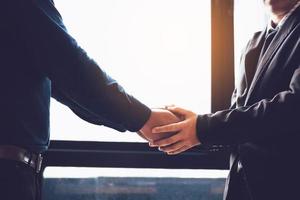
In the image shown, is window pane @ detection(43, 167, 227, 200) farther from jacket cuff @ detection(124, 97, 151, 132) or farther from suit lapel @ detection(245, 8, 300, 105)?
suit lapel @ detection(245, 8, 300, 105)

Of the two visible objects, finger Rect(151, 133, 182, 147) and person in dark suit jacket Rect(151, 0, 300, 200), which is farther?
finger Rect(151, 133, 182, 147)

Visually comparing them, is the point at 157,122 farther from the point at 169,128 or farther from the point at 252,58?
the point at 252,58

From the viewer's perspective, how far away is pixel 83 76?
113cm

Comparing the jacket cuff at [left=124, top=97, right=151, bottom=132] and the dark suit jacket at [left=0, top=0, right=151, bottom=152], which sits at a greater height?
the dark suit jacket at [left=0, top=0, right=151, bottom=152]

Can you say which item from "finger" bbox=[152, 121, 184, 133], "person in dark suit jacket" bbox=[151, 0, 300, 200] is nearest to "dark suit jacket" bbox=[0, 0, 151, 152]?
"finger" bbox=[152, 121, 184, 133]

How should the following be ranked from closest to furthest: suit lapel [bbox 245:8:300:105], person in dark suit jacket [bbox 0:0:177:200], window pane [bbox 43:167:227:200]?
person in dark suit jacket [bbox 0:0:177:200], suit lapel [bbox 245:8:300:105], window pane [bbox 43:167:227:200]

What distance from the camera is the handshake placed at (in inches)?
47.0

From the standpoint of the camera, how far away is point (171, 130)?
1263mm

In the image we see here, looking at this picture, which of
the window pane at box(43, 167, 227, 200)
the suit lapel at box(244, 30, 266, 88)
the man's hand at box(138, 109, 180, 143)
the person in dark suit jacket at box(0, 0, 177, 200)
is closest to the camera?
the person in dark suit jacket at box(0, 0, 177, 200)

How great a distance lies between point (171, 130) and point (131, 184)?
1.79 feet

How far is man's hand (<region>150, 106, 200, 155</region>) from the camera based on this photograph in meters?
1.18

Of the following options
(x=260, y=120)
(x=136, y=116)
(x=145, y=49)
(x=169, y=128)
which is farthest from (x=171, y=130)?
(x=145, y=49)

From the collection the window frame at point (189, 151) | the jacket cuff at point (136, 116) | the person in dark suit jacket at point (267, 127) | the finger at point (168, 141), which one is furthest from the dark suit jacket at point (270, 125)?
the window frame at point (189, 151)

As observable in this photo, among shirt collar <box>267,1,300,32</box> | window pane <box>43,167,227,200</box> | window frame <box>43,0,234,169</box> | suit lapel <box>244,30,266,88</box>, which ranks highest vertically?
shirt collar <box>267,1,300,32</box>
